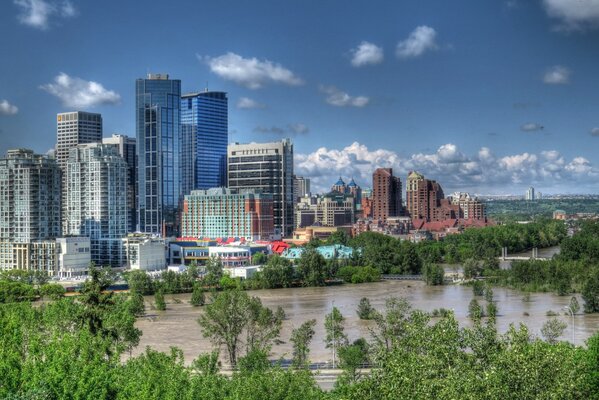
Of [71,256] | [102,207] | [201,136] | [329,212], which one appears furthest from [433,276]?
[201,136]

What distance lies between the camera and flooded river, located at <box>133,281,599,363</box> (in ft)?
78.8

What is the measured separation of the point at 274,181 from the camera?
7162cm

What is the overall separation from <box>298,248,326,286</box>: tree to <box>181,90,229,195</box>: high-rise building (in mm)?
37181

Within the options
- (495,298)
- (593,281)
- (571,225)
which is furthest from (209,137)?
(593,281)

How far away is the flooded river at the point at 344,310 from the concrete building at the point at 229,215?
74.5 ft

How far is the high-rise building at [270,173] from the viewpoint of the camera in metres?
71.7

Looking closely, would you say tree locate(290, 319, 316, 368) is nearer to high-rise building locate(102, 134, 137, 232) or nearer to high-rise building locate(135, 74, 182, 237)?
high-rise building locate(135, 74, 182, 237)

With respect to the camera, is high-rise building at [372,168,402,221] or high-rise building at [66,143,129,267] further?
high-rise building at [372,168,402,221]

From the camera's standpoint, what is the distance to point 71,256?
160 feet

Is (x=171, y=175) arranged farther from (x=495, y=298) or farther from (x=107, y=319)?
(x=107, y=319)

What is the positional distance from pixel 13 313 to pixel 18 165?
33301 mm

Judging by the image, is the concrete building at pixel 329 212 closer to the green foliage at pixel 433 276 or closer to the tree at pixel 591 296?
the green foliage at pixel 433 276

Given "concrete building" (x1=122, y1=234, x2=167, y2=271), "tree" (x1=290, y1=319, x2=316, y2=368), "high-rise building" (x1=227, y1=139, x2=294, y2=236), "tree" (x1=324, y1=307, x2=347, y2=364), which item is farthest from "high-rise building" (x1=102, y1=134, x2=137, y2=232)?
"tree" (x1=290, y1=319, x2=316, y2=368)

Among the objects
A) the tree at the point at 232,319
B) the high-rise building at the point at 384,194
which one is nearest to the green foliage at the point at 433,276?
the tree at the point at 232,319
